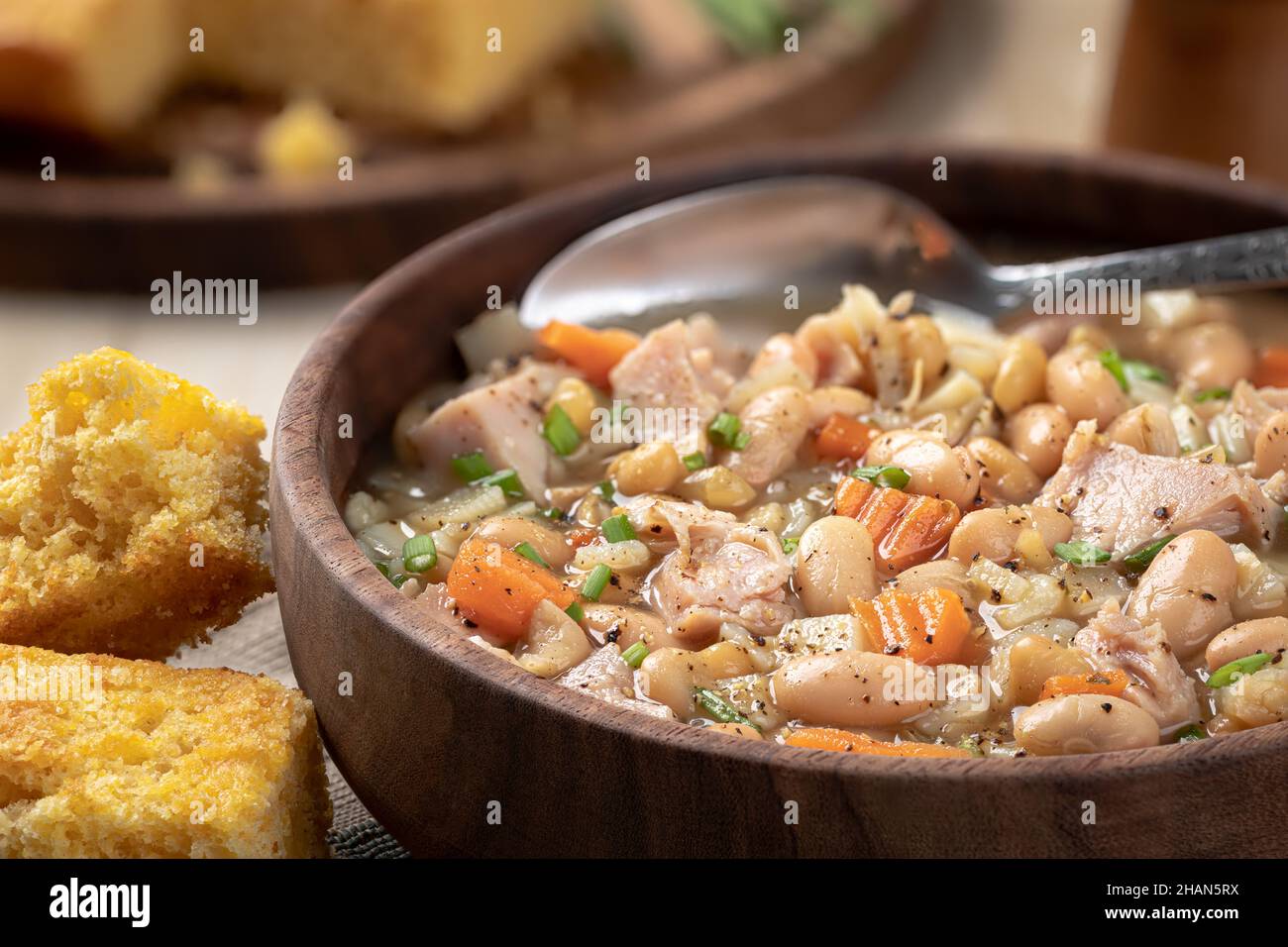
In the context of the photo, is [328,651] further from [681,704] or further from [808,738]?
[808,738]

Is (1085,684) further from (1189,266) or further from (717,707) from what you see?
(1189,266)

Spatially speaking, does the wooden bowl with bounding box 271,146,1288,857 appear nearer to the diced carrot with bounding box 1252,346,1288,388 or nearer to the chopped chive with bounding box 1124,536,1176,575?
the chopped chive with bounding box 1124,536,1176,575

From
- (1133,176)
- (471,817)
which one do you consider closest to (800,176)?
(1133,176)

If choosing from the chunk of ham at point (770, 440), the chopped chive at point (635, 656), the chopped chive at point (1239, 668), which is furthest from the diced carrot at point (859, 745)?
the chunk of ham at point (770, 440)
